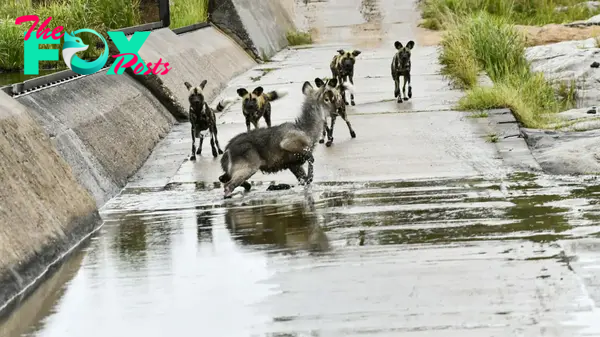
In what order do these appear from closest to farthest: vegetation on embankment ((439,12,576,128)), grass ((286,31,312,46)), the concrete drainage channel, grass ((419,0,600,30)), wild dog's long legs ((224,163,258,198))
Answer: the concrete drainage channel, wild dog's long legs ((224,163,258,198)), vegetation on embankment ((439,12,576,128)), grass ((419,0,600,30)), grass ((286,31,312,46))

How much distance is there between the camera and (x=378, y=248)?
291 inches

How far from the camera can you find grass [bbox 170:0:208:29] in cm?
2273

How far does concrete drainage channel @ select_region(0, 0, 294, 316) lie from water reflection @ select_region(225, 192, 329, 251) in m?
1.25

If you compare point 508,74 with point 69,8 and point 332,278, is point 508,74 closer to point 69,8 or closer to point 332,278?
point 69,8

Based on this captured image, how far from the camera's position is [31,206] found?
764 cm

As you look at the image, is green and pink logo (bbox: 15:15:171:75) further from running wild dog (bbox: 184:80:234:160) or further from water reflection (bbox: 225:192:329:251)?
water reflection (bbox: 225:192:329:251)

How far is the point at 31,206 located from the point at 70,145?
2865mm

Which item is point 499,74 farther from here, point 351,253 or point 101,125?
point 351,253

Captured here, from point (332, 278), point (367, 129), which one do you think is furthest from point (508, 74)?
point (332, 278)

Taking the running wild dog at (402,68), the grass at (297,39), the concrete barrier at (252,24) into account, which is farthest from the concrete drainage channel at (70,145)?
the grass at (297,39)

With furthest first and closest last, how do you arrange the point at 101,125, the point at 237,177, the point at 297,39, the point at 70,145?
the point at 297,39 < the point at 101,125 < the point at 70,145 < the point at 237,177

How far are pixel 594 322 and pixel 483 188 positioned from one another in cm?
408

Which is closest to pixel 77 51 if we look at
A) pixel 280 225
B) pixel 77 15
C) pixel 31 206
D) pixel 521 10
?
pixel 77 15

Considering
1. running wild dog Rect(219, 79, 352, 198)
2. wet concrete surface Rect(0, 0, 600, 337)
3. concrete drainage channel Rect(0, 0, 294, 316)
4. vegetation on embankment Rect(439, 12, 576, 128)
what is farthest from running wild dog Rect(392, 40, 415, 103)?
running wild dog Rect(219, 79, 352, 198)
